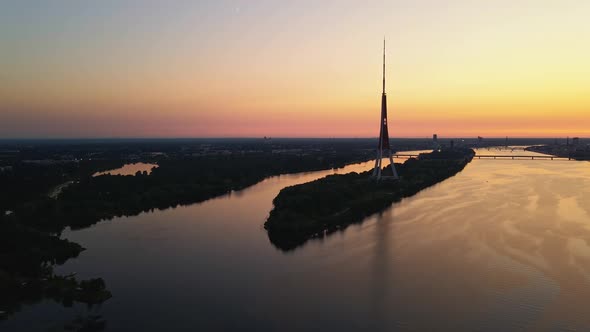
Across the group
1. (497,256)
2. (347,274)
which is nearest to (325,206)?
(347,274)

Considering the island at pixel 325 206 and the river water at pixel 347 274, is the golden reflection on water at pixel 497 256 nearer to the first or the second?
the river water at pixel 347 274

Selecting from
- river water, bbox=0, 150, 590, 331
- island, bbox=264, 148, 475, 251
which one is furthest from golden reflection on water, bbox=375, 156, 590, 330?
island, bbox=264, 148, 475, 251

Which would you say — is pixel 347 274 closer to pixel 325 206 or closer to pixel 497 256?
Result: pixel 497 256

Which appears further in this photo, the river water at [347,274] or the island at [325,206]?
the island at [325,206]

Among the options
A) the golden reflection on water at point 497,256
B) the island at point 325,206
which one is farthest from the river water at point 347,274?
the island at point 325,206

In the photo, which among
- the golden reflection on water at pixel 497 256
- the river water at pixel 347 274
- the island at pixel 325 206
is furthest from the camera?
the island at pixel 325 206

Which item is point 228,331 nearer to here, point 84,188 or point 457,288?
point 457,288

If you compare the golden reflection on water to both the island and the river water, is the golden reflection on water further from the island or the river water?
the island

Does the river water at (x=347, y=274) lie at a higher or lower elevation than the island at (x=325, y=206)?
lower

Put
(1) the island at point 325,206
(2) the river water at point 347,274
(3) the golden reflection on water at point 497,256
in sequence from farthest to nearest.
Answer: (1) the island at point 325,206 < (3) the golden reflection on water at point 497,256 < (2) the river water at point 347,274
